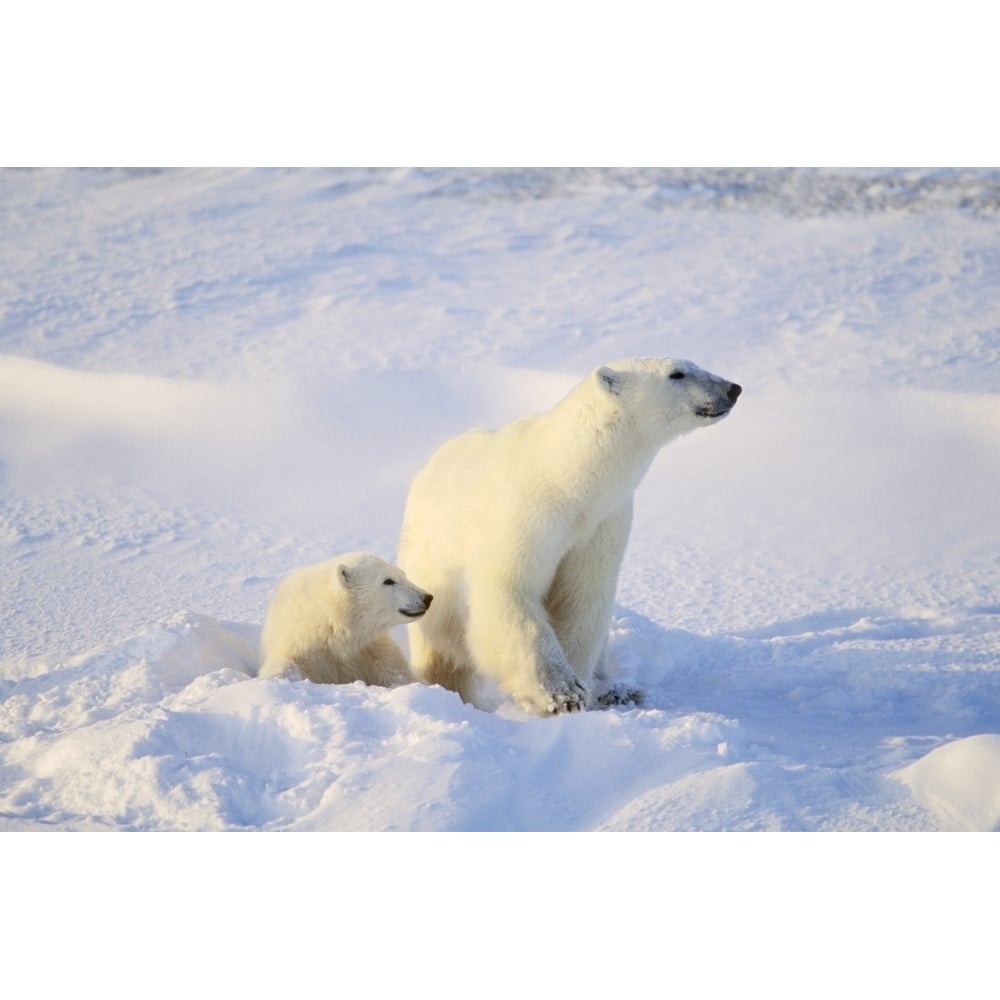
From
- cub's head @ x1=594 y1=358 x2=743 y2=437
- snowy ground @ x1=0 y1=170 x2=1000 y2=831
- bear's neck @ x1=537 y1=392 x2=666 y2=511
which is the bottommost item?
snowy ground @ x1=0 y1=170 x2=1000 y2=831

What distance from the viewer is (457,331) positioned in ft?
31.1

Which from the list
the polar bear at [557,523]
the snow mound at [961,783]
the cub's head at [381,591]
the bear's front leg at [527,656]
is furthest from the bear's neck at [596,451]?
the snow mound at [961,783]

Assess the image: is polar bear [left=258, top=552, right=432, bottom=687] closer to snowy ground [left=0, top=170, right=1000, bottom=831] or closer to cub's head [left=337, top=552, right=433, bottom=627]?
cub's head [left=337, top=552, right=433, bottom=627]

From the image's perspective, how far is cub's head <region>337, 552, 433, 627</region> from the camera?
440 cm

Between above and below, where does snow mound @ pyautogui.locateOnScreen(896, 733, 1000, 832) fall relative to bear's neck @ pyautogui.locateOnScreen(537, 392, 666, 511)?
below

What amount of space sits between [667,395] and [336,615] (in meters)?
1.27

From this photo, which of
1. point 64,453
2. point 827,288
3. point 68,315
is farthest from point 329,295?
point 827,288

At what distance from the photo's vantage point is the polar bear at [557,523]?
4125 mm

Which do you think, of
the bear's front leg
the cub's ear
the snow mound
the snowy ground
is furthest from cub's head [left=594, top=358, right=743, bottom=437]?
the snow mound

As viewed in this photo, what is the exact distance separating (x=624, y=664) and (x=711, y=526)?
7.57 feet

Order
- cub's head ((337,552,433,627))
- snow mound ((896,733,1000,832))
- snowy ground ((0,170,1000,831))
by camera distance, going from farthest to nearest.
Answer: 1. cub's head ((337,552,433,627))
2. snowy ground ((0,170,1000,831))
3. snow mound ((896,733,1000,832))

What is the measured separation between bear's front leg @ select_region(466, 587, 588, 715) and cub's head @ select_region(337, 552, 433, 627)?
284 mm

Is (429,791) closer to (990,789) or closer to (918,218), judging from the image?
(990,789)

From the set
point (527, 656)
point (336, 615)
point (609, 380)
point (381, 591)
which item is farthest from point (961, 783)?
point (336, 615)
